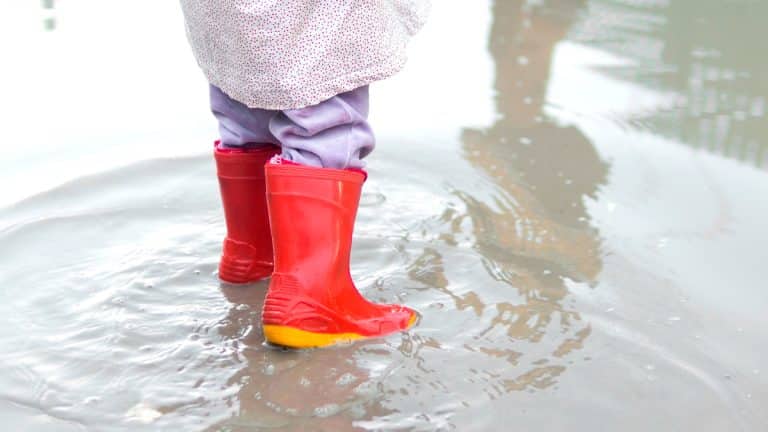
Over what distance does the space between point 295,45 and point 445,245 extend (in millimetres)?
711

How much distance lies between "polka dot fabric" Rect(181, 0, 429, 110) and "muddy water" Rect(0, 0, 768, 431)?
461 millimetres

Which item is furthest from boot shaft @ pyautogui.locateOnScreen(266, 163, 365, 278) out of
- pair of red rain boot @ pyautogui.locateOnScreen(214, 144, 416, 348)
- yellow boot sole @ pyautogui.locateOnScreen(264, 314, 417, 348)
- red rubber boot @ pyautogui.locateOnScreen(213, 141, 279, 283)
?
red rubber boot @ pyautogui.locateOnScreen(213, 141, 279, 283)

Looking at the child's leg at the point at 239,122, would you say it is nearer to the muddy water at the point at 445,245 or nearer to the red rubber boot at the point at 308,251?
the red rubber boot at the point at 308,251

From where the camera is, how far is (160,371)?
67.1 inches

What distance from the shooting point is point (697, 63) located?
3.40m

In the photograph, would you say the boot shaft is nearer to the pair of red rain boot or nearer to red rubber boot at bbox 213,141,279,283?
the pair of red rain boot

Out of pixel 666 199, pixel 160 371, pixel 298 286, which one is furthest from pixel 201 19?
pixel 666 199

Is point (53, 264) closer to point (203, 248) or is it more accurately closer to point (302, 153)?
point (203, 248)

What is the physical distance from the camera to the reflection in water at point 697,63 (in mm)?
2836

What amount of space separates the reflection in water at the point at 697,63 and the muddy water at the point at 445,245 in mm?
14

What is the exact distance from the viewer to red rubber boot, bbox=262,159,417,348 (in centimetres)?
173

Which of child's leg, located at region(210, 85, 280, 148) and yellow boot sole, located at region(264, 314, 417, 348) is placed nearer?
yellow boot sole, located at region(264, 314, 417, 348)

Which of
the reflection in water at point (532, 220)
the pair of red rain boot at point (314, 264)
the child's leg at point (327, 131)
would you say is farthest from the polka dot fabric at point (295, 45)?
the reflection in water at point (532, 220)

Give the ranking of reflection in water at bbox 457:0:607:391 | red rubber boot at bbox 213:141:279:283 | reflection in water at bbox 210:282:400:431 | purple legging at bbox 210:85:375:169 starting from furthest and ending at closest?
red rubber boot at bbox 213:141:279:283 < reflection in water at bbox 457:0:607:391 < purple legging at bbox 210:85:375:169 < reflection in water at bbox 210:282:400:431
